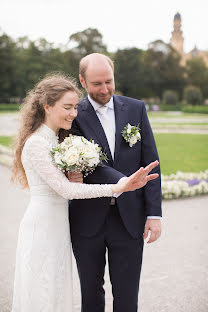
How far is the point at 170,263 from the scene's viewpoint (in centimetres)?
455

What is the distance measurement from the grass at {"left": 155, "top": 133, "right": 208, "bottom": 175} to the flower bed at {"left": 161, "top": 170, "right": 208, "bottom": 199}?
951 millimetres

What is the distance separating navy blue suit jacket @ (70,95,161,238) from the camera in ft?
8.48

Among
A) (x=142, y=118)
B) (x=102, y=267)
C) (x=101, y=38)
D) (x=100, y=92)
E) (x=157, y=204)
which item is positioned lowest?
(x=102, y=267)

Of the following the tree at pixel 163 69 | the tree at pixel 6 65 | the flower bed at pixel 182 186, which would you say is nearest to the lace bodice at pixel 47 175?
the flower bed at pixel 182 186

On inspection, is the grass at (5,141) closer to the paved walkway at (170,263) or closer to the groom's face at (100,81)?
the paved walkway at (170,263)

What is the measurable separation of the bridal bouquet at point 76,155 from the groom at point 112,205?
0.62 feet

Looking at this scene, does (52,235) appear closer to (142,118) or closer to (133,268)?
(133,268)

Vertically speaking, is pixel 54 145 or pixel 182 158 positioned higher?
pixel 54 145

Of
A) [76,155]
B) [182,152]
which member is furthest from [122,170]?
[182,152]

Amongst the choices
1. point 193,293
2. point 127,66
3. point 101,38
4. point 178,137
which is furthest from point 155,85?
point 193,293

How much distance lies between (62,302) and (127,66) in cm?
6848

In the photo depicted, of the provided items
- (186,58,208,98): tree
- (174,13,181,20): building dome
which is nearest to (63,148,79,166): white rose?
(186,58,208,98): tree

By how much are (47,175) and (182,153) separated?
11388 millimetres

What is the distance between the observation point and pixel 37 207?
2.62 metres
